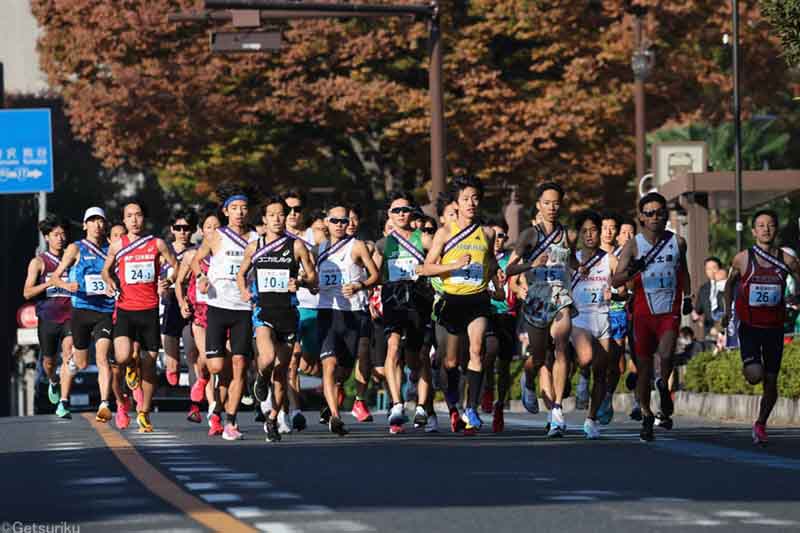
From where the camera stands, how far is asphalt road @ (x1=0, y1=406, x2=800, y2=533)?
1058cm

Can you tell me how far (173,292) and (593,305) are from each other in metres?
5.27

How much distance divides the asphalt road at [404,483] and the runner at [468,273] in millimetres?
616

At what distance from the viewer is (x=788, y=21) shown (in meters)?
19.4

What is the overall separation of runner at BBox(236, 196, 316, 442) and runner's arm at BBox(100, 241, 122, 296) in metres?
2.25

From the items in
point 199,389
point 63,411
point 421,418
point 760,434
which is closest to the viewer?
point 760,434

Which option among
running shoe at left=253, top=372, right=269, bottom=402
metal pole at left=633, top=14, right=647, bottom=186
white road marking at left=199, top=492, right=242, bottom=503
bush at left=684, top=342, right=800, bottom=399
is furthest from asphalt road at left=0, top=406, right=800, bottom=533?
metal pole at left=633, top=14, right=647, bottom=186

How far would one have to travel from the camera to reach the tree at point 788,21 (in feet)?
63.6

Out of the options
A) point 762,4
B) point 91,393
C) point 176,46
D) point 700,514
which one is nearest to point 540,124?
point 176,46

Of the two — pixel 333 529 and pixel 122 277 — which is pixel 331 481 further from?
pixel 122 277

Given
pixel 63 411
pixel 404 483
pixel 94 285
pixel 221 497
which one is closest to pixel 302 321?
pixel 94 285

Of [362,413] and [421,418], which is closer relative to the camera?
[421,418]

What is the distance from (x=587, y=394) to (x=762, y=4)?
20.4 ft

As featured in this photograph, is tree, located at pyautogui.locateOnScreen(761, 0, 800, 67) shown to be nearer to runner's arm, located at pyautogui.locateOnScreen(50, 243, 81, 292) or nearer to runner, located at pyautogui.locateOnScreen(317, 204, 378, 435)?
runner, located at pyautogui.locateOnScreen(317, 204, 378, 435)

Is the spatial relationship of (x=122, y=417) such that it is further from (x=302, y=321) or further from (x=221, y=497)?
(x=221, y=497)
